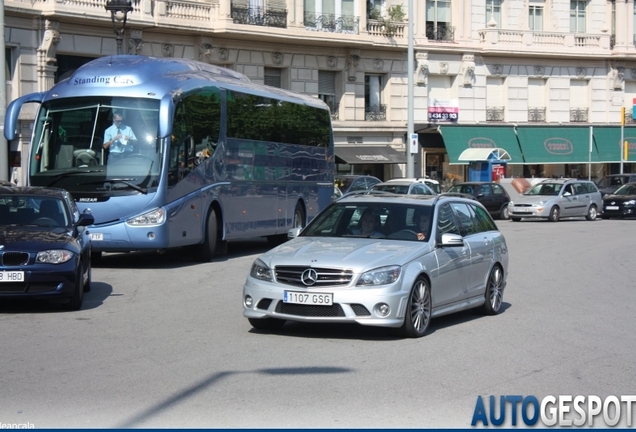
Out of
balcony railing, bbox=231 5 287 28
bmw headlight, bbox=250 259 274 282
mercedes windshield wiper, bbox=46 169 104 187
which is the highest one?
balcony railing, bbox=231 5 287 28

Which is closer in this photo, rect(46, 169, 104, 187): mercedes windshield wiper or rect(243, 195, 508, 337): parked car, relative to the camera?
rect(243, 195, 508, 337): parked car

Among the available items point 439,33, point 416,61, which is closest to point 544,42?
point 439,33

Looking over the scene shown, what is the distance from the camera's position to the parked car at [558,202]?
123 feet

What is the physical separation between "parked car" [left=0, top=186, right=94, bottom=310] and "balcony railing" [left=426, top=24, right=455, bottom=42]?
36.5 meters

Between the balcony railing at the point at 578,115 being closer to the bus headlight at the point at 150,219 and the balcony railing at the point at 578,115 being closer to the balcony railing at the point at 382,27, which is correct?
the balcony railing at the point at 382,27

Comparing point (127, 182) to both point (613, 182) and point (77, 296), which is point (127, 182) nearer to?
point (77, 296)

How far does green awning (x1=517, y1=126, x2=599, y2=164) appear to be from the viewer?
166 ft

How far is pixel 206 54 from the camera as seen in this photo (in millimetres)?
38688

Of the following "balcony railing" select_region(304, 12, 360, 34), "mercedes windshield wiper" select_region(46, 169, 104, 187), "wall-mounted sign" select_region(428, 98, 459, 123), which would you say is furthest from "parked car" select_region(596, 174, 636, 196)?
"mercedes windshield wiper" select_region(46, 169, 104, 187)

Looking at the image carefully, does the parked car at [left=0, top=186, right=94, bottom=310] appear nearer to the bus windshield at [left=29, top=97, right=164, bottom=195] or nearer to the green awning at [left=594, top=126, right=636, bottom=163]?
the bus windshield at [left=29, top=97, right=164, bottom=195]

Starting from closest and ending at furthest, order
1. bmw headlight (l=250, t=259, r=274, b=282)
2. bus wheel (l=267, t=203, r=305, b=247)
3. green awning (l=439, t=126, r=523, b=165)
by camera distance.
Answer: bmw headlight (l=250, t=259, r=274, b=282) < bus wheel (l=267, t=203, r=305, b=247) < green awning (l=439, t=126, r=523, b=165)

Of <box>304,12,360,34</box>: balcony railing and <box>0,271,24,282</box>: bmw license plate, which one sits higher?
<box>304,12,360,34</box>: balcony railing

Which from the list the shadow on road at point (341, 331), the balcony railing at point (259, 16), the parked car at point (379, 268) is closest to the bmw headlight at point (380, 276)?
the parked car at point (379, 268)

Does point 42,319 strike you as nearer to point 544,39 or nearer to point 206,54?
point 206,54
